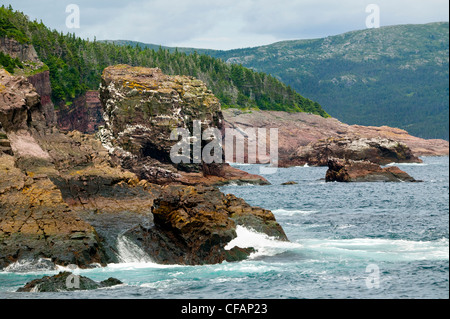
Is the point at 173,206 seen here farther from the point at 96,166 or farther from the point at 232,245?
the point at 96,166

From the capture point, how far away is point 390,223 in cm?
4678

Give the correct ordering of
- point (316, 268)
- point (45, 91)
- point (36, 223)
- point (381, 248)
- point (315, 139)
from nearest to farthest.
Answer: point (316, 268), point (36, 223), point (381, 248), point (45, 91), point (315, 139)

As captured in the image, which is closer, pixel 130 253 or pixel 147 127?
pixel 130 253

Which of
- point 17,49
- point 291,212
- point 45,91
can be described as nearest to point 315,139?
point 45,91

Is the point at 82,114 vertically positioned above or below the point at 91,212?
above

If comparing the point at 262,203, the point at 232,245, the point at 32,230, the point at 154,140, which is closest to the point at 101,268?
the point at 32,230

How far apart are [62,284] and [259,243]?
13386mm

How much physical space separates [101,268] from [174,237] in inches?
187

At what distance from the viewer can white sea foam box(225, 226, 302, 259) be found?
1293 inches

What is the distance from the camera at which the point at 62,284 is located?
2458 cm

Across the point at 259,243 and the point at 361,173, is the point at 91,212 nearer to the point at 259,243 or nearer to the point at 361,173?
the point at 259,243

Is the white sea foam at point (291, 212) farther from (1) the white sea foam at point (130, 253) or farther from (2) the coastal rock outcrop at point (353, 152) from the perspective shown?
(2) the coastal rock outcrop at point (353, 152)

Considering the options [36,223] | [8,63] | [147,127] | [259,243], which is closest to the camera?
[36,223]

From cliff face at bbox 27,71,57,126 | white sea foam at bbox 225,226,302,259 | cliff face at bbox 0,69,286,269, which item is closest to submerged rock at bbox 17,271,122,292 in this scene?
cliff face at bbox 0,69,286,269
